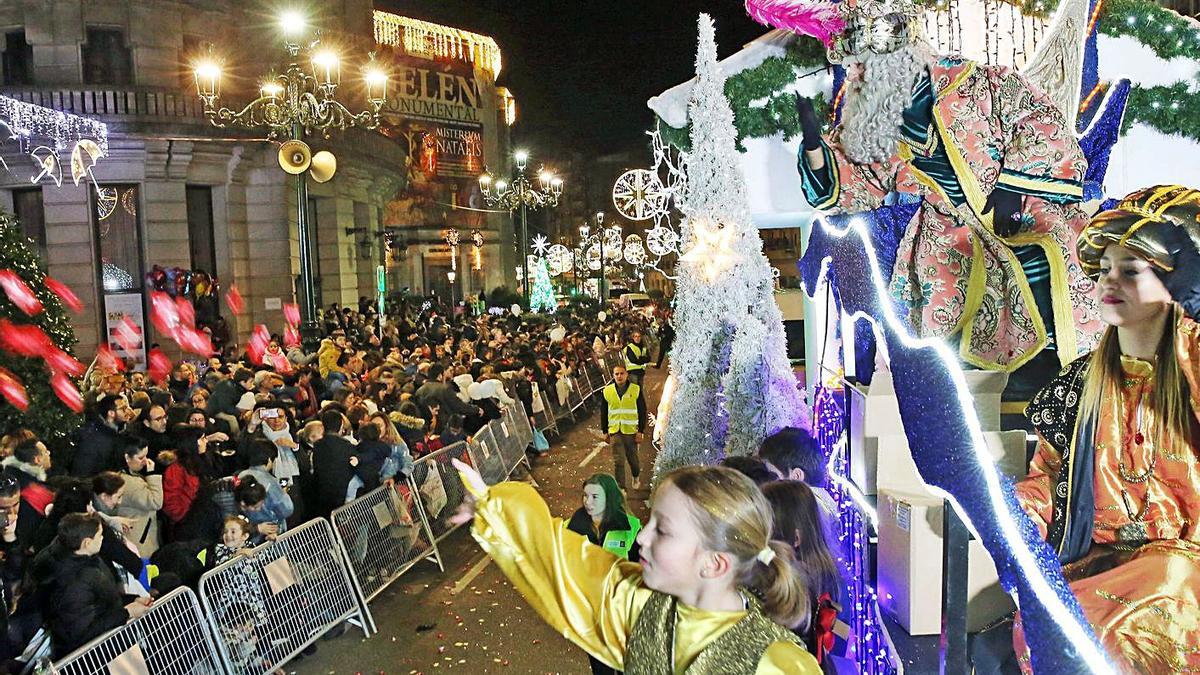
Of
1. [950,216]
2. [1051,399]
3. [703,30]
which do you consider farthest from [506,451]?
[1051,399]

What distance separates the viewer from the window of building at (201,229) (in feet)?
88.6

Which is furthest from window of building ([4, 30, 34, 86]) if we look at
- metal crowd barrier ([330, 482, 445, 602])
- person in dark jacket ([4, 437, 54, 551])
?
person in dark jacket ([4, 437, 54, 551])

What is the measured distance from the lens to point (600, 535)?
20.0 feet

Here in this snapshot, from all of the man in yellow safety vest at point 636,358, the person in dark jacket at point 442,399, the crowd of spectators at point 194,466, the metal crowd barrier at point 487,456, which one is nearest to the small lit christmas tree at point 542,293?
the crowd of spectators at point 194,466

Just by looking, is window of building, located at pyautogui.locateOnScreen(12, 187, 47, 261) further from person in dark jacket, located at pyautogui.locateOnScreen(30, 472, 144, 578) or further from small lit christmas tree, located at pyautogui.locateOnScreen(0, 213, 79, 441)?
person in dark jacket, located at pyautogui.locateOnScreen(30, 472, 144, 578)

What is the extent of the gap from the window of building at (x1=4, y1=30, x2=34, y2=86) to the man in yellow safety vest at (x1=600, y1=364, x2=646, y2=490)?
789 inches

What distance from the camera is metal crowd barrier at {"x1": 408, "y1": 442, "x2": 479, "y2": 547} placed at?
36.5 ft

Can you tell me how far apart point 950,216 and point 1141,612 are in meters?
2.39

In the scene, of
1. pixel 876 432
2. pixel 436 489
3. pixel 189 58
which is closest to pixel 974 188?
pixel 876 432

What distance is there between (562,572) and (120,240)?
1019 inches

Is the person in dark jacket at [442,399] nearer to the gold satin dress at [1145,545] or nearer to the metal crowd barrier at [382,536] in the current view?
the metal crowd barrier at [382,536]

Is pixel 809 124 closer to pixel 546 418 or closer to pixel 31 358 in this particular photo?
pixel 31 358

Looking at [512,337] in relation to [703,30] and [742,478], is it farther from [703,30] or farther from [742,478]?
[742,478]

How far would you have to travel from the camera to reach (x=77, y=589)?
573 centimetres
